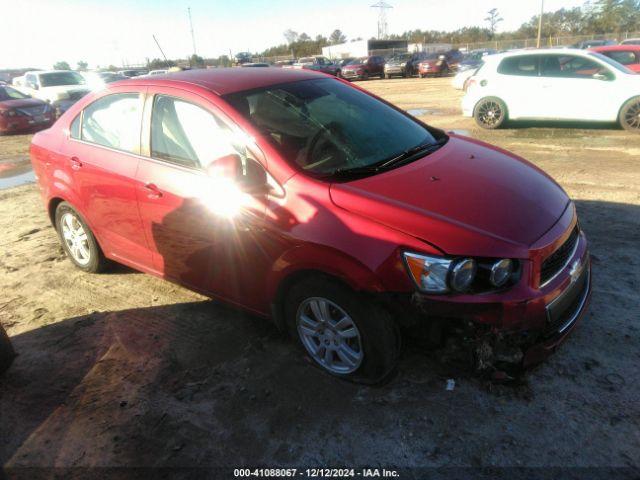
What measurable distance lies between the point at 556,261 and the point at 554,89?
808cm

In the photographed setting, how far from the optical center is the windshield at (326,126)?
2889 mm

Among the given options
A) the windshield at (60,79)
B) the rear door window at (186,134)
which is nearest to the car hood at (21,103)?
the windshield at (60,79)

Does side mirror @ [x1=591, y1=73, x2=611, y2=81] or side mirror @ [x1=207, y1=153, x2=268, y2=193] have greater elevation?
side mirror @ [x1=207, y1=153, x2=268, y2=193]

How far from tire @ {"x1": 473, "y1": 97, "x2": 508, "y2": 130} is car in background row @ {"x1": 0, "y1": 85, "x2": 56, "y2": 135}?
42.3ft

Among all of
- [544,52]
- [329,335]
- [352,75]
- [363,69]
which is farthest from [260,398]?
[363,69]

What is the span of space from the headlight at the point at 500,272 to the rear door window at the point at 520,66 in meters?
8.69

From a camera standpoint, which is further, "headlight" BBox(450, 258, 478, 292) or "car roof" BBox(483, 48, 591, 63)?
"car roof" BBox(483, 48, 591, 63)

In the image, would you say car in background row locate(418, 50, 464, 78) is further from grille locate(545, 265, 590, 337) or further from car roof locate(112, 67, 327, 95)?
grille locate(545, 265, 590, 337)

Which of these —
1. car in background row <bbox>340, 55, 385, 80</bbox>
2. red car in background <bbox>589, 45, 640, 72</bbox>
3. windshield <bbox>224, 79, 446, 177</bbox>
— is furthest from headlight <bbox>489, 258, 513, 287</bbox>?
car in background row <bbox>340, 55, 385, 80</bbox>

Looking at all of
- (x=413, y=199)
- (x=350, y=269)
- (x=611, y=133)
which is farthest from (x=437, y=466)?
(x=611, y=133)

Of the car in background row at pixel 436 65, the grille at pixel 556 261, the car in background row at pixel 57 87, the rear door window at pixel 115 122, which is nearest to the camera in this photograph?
the grille at pixel 556 261

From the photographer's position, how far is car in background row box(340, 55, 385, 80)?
1288 inches

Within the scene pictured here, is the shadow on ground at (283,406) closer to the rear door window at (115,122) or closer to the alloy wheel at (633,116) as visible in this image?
the rear door window at (115,122)

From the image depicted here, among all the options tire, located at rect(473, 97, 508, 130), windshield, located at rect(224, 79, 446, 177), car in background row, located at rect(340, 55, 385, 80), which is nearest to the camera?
windshield, located at rect(224, 79, 446, 177)
